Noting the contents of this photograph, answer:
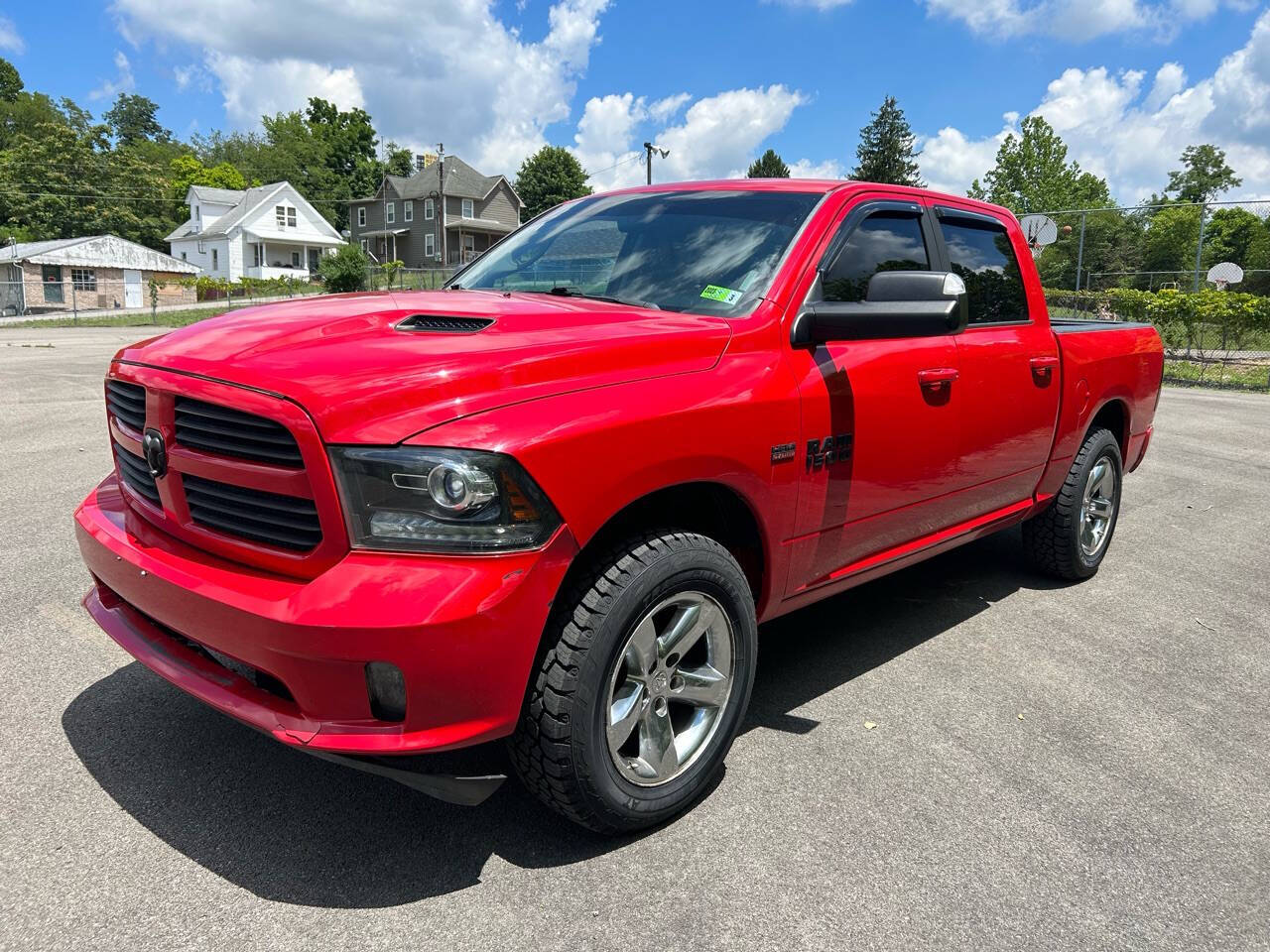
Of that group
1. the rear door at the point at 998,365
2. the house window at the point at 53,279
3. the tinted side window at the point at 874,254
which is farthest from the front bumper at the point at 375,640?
the house window at the point at 53,279

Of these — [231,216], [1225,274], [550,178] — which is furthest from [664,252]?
[550,178]

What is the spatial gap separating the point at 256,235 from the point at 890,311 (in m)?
62.5

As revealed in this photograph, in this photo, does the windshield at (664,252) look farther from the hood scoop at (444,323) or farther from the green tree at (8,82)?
the green tree at (8,82)

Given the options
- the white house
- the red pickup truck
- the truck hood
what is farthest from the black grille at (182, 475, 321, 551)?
the white house

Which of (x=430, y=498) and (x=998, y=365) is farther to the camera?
(x=998, y=365)

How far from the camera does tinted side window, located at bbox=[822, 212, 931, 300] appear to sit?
130 inches

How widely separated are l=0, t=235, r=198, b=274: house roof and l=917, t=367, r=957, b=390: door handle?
5646 cm

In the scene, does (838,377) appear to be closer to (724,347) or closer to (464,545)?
(724,347)

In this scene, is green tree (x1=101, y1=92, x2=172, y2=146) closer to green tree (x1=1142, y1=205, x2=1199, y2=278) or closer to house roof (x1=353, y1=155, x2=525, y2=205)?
house roof (x1=353, y1=155, x2=525, y2=205)

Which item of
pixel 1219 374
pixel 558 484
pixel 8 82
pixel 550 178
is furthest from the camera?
pixel 8 82

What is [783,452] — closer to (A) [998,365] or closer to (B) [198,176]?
(A) [998,365]

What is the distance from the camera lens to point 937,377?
3.51m

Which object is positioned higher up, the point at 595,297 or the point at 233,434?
the point at 595,297

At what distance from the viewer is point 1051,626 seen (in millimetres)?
4469
